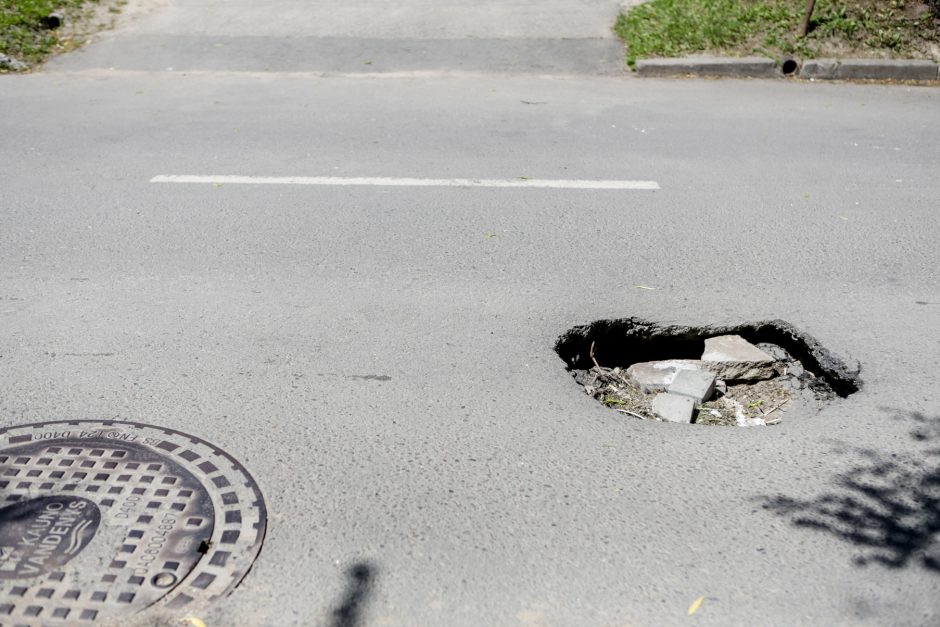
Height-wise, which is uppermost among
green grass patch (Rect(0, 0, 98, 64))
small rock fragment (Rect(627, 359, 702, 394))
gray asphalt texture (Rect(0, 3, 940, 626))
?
green grass patch (Rect(0, 0, 98, 64))

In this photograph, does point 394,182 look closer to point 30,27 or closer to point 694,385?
point 694,385

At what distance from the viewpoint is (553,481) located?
3.51m

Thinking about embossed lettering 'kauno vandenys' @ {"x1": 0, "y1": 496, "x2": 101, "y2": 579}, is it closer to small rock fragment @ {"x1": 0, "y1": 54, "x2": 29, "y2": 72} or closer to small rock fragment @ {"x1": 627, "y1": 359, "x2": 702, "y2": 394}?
small rock fragment @ {"x1": 627, "y1": 359, "x2": 702, "y2": 394}

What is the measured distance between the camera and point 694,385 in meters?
4.34

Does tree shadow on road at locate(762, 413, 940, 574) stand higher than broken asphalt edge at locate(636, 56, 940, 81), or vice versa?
broken asphalt edge at locate(636, 56, 940, 81)

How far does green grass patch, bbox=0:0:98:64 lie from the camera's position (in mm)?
10477

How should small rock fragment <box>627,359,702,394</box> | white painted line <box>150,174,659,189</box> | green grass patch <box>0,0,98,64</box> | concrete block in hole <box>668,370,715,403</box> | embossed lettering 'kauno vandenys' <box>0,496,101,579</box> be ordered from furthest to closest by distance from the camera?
green grass patch <box>0,0,98,64</box>
white painted line <box>150,174,659,189</box>
small rock fragment <box>627,359,702,394</box>
concrete block in hole <box>668,370,715,403</box>
embossed lettering 'kauno vandenys' <box>0,496,101,579</box>

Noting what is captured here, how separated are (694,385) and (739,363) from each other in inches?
12.7

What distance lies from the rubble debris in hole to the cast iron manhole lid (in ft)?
5.94

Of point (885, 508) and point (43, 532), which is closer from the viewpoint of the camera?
point (43, 532)

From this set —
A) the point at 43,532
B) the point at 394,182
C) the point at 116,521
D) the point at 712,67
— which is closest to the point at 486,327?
the point at 116,521

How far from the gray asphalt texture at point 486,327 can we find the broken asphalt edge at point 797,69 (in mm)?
1547

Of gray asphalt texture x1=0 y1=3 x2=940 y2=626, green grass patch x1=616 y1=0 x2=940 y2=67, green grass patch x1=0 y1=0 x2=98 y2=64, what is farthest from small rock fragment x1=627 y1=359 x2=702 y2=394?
green grass patch x1=0 y1=0 x2=98 y2=64

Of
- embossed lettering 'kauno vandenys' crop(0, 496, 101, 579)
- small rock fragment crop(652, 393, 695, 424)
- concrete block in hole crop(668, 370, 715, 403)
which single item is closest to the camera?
embossed lettering 'kauno vandenys' crop(0, 496, 101, 579)
